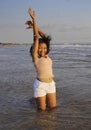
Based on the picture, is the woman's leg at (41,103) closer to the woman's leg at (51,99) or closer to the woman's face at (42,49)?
the woman's leg at (51,99)

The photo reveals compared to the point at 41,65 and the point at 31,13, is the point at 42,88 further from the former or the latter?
the point at 31,13

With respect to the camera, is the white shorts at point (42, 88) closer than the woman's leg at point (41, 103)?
Yes

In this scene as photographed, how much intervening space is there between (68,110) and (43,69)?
1337mm

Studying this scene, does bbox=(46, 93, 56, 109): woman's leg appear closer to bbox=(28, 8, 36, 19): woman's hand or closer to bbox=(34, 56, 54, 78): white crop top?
bbox=(34, 56, 54, 78): white crop top

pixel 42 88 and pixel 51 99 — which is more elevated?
pixel 42 88

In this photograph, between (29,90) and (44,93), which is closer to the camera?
(44,93)

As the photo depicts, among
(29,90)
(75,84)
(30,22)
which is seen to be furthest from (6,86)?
(30,22)

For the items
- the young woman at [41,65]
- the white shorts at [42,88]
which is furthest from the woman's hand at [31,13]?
the white shorts at [42,88]

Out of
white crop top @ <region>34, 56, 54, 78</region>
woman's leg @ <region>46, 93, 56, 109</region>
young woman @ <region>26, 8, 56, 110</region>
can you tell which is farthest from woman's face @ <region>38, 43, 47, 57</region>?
woman's leg @ <region>46, 93, 56, 109</region>

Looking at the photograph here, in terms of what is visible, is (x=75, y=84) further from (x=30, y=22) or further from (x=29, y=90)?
(x=30, y=22)

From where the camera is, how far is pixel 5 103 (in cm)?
998

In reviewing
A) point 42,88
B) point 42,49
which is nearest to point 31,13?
point 42,49

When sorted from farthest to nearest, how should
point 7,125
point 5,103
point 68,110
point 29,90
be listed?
point 29,90
point 5,103
point 68,110
point 7,125

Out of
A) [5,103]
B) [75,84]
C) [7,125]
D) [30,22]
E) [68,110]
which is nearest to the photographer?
[7,125]
